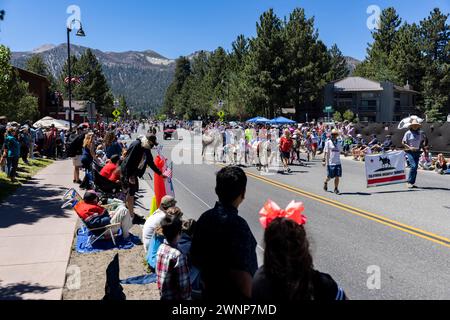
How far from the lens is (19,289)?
18.5 ft

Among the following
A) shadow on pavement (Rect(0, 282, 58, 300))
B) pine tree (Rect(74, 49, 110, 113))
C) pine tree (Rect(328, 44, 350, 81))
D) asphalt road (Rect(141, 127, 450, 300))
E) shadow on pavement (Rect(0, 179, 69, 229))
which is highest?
pine tree (Rect(328, 44, 350, 81))

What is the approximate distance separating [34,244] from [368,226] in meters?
6.34

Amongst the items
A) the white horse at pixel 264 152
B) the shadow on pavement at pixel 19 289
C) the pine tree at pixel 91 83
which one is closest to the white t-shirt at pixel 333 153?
the white horse at pixel 264 152

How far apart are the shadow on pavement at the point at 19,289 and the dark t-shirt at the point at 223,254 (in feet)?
10.5

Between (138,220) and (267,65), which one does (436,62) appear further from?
(138,220)

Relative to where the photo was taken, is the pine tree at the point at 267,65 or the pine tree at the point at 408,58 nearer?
the pine tree at the point at 267,65

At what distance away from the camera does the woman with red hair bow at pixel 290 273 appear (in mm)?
2523

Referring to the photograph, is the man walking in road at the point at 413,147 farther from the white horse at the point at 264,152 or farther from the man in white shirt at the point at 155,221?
the man in white shirt at the point at 155,221

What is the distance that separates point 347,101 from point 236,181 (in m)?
79.5

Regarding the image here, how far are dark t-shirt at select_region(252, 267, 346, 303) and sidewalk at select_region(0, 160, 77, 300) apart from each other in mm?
3616

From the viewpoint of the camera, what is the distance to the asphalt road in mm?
5797

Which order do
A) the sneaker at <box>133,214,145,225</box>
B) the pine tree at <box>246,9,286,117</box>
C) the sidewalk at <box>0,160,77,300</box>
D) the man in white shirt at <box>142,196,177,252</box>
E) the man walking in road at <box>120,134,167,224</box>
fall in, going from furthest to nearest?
the pine tree at <box>246,9,286,117</box>, the sneaker at <box>133,214,145,225</box>, the man walking in road at <box>120,134,167,224</box>, the man in white shirt at <box>142,196,177,252</box>, the sidewalk at <box>0,160,77,300</box>

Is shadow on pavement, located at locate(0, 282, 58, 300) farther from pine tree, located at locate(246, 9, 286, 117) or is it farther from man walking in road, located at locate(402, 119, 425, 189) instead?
pine tree, located at locate(246, 9, 286, 117)

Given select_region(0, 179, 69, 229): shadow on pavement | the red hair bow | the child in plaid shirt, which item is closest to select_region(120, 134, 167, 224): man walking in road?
select_region(0, 179, 69, 229): shadow on pavement
